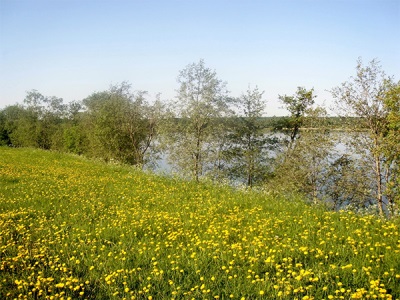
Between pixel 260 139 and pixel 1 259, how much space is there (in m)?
31.1

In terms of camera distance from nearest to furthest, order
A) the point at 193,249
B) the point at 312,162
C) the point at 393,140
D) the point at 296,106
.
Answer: the point at 193,249
the point at 393,140
the point at 312,162
the point at 296,106

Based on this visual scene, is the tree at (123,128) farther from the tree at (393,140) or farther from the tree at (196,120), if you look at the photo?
the tree at (393,140)

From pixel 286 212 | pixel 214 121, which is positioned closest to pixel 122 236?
pixel 286 212

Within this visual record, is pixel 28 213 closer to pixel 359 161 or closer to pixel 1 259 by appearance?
pixel 1 259

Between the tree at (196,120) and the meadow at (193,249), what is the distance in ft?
52.6

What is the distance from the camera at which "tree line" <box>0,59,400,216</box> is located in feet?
57.2

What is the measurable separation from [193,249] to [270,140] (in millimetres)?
29708

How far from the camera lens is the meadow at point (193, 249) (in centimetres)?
396

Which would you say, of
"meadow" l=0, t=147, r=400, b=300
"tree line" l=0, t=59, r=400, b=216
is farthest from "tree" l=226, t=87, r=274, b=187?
"meadow" l=0, t=147, r=400, b=300

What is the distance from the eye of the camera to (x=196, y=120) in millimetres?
25453

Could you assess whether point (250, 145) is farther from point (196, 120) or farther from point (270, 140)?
point (196, 120)

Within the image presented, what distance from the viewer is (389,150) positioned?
15.2 metres

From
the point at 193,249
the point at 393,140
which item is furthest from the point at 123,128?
the point at 193,249

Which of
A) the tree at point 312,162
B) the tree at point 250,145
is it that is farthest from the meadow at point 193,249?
the tree at point 250,145
